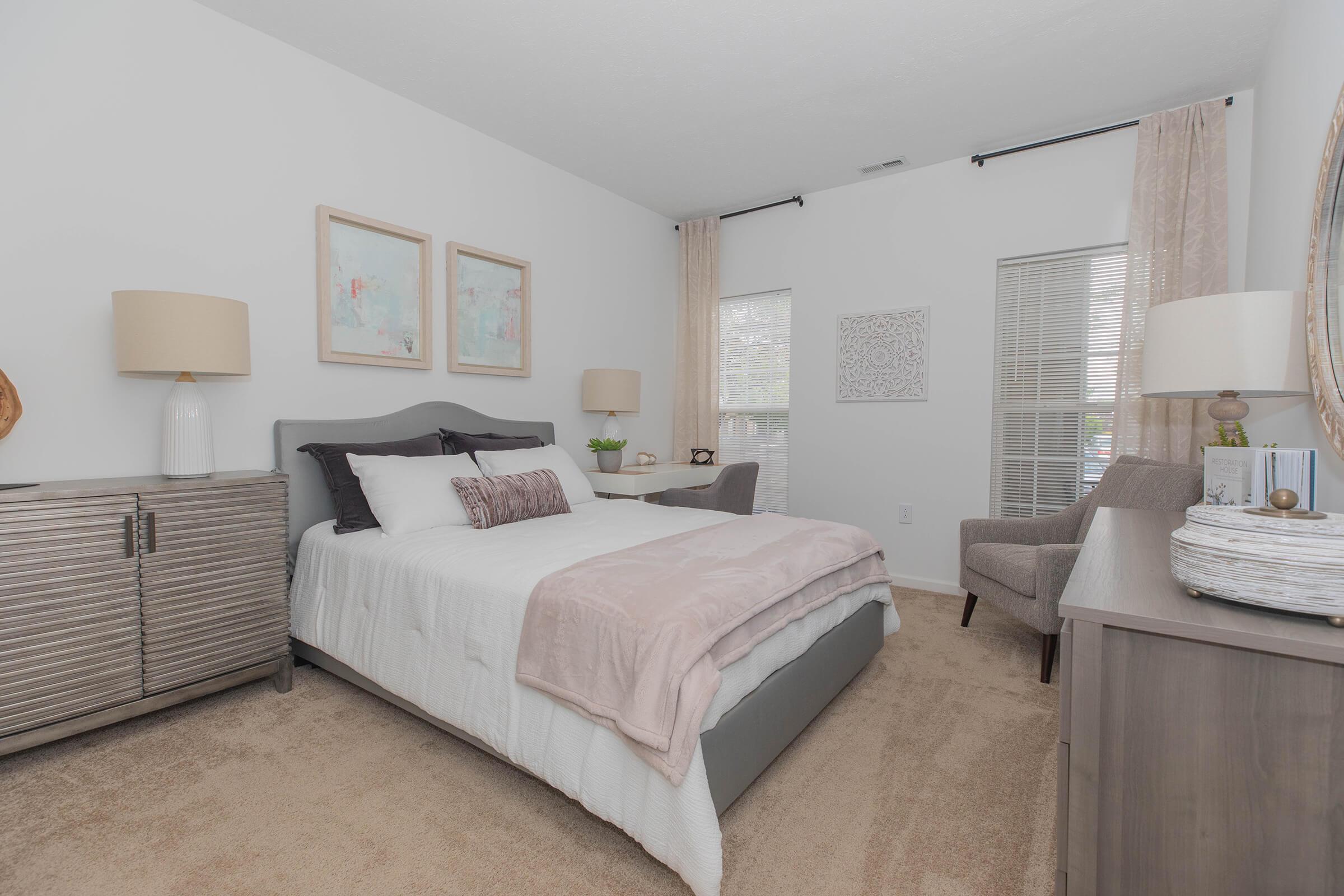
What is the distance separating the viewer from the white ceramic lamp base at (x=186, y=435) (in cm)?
230

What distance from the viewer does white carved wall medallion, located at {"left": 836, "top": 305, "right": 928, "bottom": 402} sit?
13.3 ft

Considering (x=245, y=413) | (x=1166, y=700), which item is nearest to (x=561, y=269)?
(x=245, y=413)

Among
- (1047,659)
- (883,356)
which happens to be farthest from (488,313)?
(1047,659)

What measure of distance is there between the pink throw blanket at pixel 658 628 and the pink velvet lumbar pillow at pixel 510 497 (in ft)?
2.72

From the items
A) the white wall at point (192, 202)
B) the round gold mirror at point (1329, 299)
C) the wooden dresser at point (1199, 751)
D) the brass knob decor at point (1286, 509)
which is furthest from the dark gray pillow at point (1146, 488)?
the white wall at point (192, 202)

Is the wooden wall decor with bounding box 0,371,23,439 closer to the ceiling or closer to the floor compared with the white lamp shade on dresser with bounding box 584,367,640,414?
closer to the floor

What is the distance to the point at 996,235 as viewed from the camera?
378 centimetres

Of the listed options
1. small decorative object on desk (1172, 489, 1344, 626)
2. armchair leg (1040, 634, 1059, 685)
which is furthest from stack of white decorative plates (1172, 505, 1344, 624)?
armchair leg (1040, 634, 1059, 685)

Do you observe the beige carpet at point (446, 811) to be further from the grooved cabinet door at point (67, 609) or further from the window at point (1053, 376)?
the window at point (1053, 376)

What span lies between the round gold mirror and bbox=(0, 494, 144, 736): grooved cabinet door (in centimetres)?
353

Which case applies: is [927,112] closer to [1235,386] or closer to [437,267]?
[1235,386]

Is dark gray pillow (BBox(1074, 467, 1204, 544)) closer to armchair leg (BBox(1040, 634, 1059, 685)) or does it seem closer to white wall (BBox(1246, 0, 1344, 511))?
white wall (BBox(1246, 0, 1344, 511))

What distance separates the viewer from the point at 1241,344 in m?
1.75

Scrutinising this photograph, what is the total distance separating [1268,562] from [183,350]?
2.90 m
